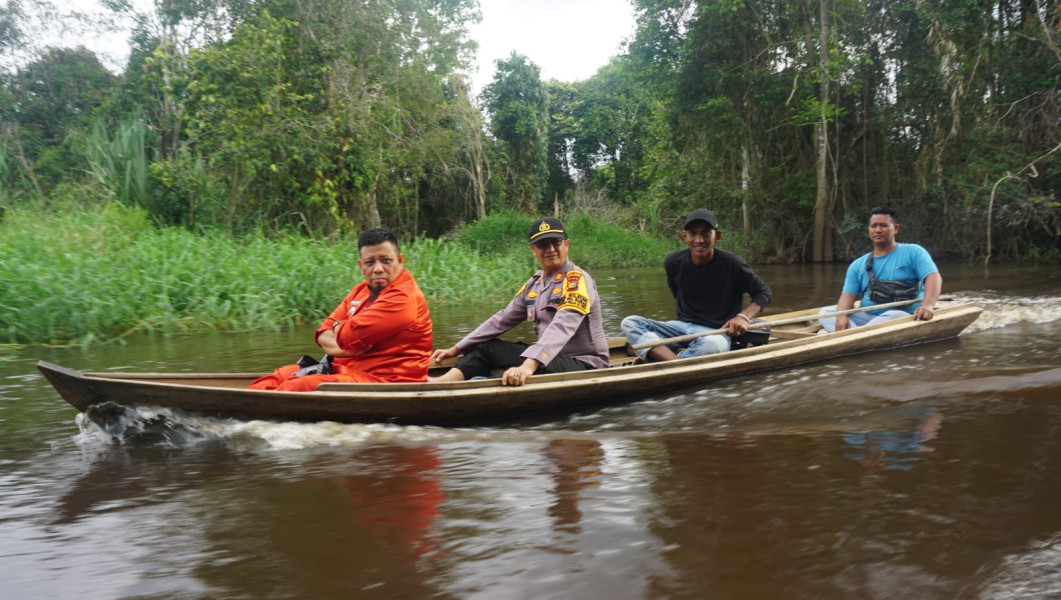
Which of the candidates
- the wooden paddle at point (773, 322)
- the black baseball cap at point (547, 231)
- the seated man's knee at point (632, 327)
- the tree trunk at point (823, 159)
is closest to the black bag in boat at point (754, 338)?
the wooden paddle at point (773, 322)

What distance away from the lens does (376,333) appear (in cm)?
350

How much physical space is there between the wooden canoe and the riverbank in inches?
138

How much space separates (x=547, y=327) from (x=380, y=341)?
0.89 metres

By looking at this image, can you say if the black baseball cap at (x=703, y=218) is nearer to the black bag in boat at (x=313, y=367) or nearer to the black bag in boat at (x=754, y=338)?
the black bag in boat at (x=754, y=338)

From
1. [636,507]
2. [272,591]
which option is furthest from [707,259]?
[272,591]

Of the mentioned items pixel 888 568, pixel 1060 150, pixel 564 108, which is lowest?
pixel 888 568

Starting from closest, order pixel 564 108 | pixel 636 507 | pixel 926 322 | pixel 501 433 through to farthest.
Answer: pixel 636 507, pixel 501 433, pixel 926 322, pixel 564 108

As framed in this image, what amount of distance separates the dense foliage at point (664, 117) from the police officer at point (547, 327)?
7044 mm

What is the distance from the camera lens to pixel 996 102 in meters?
13.7

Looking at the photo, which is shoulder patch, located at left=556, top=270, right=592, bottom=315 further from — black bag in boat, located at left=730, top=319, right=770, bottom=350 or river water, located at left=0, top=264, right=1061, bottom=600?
black bag in boat, located at left=730, top=319, right=770, bottom=350

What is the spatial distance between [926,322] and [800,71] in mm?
11886

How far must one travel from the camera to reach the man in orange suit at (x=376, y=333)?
137 inches

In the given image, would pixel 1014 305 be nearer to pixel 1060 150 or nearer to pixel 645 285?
pixel 645 285

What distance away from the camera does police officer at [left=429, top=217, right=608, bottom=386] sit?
3844mm
